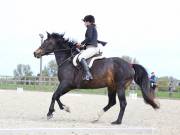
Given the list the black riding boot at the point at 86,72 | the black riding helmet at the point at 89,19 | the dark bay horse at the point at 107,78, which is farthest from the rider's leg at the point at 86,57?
the black riding helmet at the point at 89,19

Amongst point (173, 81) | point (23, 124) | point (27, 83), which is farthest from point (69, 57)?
point (27, 83)

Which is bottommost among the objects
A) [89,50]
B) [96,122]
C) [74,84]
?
[96,122]

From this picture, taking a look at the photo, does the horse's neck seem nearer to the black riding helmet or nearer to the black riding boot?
the black riding boot

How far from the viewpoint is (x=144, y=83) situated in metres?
14.9

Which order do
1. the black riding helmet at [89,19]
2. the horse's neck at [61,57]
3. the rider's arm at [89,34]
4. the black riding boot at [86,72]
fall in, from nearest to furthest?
the black riding boot at [86,72], the rider's arm at [89,34], the black riding helmet at [89,19], the horse's neck at [61,57]

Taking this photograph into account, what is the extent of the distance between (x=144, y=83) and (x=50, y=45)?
290 cm

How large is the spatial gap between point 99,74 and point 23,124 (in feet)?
10.3

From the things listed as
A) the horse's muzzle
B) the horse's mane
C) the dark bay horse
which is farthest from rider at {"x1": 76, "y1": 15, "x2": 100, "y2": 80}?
the horse's muzzle

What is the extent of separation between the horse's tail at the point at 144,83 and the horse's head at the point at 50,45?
2232mm

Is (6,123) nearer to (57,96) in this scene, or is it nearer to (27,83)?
(57,96)

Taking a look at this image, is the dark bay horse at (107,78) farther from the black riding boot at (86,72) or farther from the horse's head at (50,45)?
the horse's head at (50,45)

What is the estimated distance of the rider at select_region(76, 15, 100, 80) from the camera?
14.2 meters

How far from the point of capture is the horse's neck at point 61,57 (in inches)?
588

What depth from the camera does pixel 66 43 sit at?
49.8 feet
